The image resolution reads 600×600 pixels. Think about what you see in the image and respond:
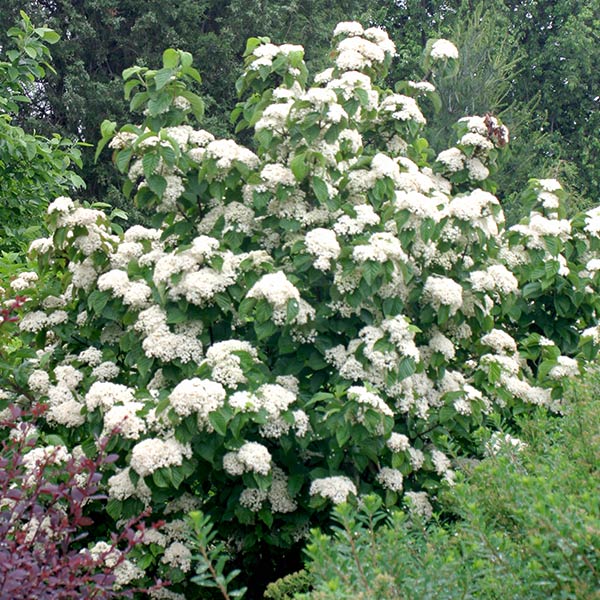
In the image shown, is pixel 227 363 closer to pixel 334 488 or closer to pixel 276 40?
pixel 334 488

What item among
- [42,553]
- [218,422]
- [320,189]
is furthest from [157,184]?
[42,553]

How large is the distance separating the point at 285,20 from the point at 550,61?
25.0 ft

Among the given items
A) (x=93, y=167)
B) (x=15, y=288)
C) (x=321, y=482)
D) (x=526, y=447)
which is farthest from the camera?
(x=93, y=167)

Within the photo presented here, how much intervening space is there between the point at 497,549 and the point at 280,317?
1687 millimetres

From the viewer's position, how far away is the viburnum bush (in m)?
3.51

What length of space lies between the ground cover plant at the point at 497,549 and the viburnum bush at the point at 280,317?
85 cm

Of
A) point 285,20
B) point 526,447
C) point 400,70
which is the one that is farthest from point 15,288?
point 400,70

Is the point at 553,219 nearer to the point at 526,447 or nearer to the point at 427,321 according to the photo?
the point at 427,321

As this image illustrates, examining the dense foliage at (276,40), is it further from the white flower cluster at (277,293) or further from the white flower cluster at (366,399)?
the white flower cluster at (366,399)

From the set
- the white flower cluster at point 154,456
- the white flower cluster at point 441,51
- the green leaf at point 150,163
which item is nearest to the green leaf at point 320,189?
the green leaf at point 150,163

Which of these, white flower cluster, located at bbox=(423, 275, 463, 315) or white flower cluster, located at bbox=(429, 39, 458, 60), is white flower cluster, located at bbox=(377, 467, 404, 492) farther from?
white flower cluster, located at bbox=(429, 39, 458, 60)

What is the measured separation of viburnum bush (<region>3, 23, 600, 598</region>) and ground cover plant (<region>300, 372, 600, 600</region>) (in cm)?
85

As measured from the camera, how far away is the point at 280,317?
3580 mm

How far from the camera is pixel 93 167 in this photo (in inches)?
689
